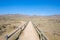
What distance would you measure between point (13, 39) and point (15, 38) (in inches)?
9.6

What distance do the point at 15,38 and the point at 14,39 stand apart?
16 cm

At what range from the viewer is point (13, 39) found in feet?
21.3

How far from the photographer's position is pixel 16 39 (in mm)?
6672

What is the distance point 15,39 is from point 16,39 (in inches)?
3.2

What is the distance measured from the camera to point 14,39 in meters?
6.57

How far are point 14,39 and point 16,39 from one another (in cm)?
16

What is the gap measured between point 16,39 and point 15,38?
111mm

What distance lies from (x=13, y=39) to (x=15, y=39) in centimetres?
17

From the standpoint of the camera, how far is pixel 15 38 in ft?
22.1

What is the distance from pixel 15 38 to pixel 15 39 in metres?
0.11

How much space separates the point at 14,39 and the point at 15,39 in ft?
0.26

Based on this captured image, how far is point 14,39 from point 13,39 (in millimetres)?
89
